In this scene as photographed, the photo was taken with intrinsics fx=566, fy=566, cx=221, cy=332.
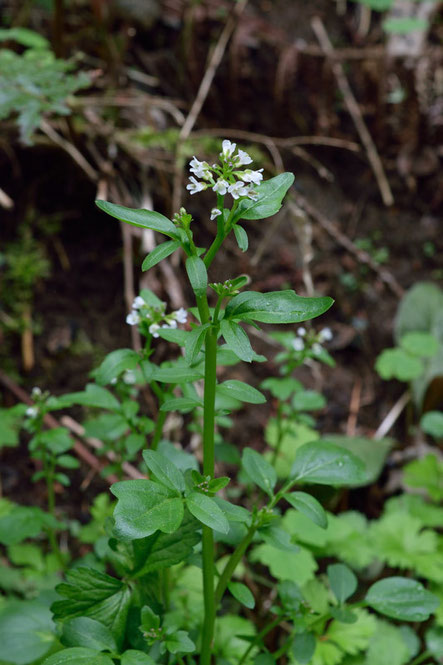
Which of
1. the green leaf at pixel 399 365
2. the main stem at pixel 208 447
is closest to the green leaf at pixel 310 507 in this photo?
the main stem at pixel 208 447

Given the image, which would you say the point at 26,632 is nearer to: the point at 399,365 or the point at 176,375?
the point at 176,375

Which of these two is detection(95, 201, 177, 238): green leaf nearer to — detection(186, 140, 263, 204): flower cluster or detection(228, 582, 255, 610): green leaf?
detection(186, 140, 263, 204): flower cluster

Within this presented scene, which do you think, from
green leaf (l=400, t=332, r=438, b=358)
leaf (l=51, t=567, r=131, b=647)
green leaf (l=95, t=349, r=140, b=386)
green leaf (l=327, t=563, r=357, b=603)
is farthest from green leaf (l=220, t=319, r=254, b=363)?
green leaf (l=400, t=332, r=438, b=358)

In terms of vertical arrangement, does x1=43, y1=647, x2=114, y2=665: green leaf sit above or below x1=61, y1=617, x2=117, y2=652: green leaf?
→ above

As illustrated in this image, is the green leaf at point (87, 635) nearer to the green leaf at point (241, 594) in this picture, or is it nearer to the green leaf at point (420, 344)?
the green leaf at point (241, 594)

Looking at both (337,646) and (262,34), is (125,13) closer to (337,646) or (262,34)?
(262,34)

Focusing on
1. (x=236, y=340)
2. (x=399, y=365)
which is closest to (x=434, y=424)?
(x=399, y=365)
